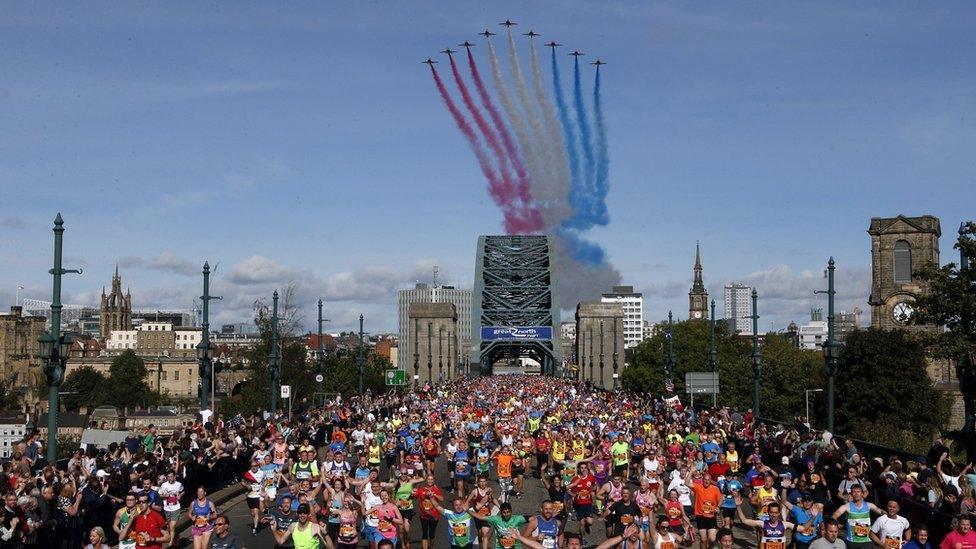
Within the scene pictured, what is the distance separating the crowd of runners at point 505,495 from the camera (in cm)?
1611

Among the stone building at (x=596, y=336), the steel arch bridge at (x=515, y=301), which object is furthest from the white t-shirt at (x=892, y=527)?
the steel arch bridge at (x=515, y=301)

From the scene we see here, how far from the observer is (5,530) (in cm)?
1503

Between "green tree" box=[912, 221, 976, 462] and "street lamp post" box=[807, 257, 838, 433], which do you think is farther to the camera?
"green tree" box=[912, 221, 976, 462]

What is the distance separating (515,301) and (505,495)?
5119 inches

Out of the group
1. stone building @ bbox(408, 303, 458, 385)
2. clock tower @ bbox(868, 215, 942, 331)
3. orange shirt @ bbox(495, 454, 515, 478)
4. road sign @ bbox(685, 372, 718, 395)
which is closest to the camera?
orange shirt @ bbox(495, 454, 515, 478)

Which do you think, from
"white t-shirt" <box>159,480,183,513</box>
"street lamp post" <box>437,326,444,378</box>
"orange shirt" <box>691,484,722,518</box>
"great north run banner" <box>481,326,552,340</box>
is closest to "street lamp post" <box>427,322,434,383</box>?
"street lamp post" <box>437,326,444,378</box>

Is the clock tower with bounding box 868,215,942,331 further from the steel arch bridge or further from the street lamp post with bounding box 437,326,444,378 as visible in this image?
the street lamp post with bounding box 437,326,444,378

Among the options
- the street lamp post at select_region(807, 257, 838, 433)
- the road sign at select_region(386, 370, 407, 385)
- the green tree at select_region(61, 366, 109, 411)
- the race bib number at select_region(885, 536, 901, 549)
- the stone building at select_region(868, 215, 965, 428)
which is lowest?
the green tree at select_region(61, 366, 109, 411)

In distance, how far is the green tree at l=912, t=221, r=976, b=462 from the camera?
138ft

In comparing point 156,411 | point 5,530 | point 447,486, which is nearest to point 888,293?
point 156,411

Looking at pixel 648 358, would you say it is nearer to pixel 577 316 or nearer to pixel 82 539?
pixel 577 316

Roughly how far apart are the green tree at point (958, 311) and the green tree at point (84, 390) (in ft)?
432

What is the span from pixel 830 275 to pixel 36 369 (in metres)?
184

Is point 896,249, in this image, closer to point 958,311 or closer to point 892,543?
point 958,311
